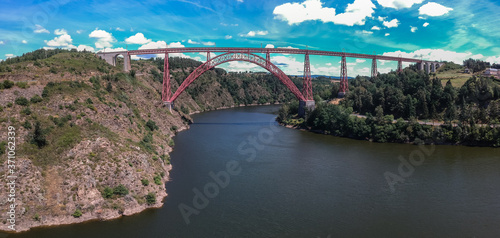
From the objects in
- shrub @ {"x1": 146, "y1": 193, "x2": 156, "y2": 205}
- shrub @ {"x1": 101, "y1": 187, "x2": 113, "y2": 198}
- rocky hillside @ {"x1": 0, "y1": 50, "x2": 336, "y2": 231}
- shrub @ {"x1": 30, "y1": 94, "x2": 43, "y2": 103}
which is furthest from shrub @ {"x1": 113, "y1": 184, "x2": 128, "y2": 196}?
shrub @ {"x1": 30, "y1": 94, "x2": 43, "y2": 103}

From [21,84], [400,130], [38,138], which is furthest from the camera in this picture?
[400,130]

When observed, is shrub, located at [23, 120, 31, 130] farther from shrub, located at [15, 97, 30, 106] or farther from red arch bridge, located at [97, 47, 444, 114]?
red arch bridge, located at [97, 47, 444, 114]

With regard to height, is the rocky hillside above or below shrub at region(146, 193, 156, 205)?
above

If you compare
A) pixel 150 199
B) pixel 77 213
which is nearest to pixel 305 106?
pixel 150 199

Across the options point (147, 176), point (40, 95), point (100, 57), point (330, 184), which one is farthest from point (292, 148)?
point (100, 57)

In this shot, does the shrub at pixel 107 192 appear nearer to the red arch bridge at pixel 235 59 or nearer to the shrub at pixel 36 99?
the shrub at pixel 36 99

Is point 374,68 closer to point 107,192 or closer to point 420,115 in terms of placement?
point 420,115

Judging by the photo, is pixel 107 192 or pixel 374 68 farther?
pixel 374 68
